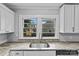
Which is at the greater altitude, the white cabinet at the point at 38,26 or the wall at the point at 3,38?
the white cabinet at the point at 38,26

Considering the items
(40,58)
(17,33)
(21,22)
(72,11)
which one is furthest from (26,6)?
(40,58)

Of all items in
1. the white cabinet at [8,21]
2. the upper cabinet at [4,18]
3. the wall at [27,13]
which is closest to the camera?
the upper cabinet at [4,18]

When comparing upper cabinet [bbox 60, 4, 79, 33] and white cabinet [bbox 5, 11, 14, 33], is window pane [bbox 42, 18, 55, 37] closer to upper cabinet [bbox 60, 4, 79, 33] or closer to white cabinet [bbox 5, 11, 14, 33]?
upper cabinet [bbox 60, 4, 79, 33]

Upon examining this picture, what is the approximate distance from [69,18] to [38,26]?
0.85 m

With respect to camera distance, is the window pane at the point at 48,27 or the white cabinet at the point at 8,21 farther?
the window pane at the point at 48,27

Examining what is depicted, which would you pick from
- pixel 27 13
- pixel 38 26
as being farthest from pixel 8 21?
pixel 38 26

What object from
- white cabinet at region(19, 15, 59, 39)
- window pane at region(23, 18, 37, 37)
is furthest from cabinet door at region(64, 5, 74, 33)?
window pane at region(23, 18, 37, 37)

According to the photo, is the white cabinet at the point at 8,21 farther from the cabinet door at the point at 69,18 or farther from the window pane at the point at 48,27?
the cabinet door at the point at 69,18

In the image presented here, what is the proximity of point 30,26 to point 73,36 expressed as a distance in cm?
112

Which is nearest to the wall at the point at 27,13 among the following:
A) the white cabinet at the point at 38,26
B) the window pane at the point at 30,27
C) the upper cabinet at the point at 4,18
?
the white cabinet at the point at 38,26

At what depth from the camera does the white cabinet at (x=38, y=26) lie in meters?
3.91

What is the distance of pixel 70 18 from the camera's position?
11.6 ft

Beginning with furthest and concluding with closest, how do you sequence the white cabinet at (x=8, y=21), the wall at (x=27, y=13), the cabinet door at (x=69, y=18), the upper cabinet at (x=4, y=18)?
the wall at (x=27, y=13) → the cabinet door at (x=69, y=18) → the white cabinet at (x=8, y=21) → the upper cabinet at (x=4, y=18)

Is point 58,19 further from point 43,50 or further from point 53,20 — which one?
point 43,50
